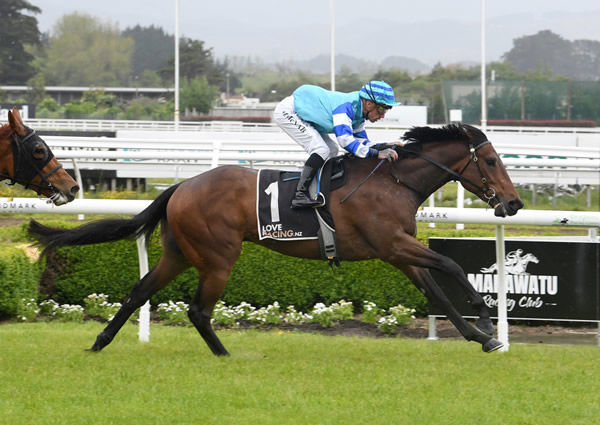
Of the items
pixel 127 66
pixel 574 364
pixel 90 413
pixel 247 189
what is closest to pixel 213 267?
pixel 247 189

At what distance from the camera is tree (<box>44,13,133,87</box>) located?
363 ft

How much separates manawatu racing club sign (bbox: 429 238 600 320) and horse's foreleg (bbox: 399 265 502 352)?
33.5 inches

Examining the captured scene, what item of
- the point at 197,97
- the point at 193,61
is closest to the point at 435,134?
the point at 197,97

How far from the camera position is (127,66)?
121 m

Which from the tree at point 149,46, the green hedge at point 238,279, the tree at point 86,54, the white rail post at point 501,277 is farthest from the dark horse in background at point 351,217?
the tree at point 149,46

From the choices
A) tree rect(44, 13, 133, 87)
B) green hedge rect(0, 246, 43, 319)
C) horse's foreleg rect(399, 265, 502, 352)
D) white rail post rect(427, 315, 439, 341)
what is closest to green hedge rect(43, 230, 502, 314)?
green hedge rect(0, 246, 43, 319)

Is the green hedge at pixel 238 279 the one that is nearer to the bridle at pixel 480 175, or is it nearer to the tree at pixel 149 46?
the bridle at pixel 480 175

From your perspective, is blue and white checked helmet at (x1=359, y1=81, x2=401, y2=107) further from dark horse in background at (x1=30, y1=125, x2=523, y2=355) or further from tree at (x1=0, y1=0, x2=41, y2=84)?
tree at (x1=0, y1=0, x2=41, y2=84)

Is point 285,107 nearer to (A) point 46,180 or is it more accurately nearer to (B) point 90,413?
(A) point 46,180

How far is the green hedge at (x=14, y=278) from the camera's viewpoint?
6.46 m

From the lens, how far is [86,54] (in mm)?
116250

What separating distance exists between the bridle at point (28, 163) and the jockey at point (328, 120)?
4.89ft

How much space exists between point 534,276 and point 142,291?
2.85 m

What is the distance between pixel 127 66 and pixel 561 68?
77795mm
